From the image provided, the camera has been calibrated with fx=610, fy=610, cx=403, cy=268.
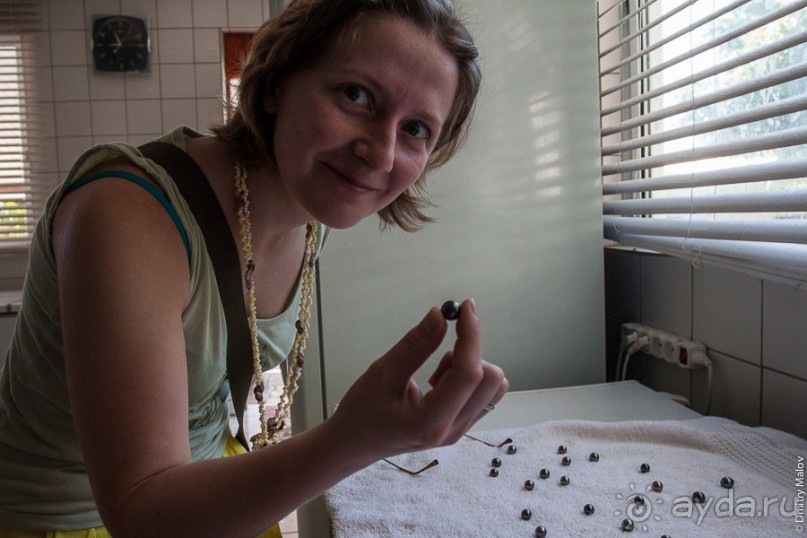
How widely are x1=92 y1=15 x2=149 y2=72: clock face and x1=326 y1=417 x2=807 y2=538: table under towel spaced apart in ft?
8.97

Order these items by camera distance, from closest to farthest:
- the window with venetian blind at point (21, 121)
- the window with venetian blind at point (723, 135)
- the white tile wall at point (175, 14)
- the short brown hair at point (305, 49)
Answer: the short brown hair at point (305, 49) → the window with venetian blind at point (723, 135) → the window with venetian blind at point (21, 121) → the white tile wall at point (175, 14)

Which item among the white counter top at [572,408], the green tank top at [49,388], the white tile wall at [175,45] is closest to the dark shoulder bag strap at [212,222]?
the green tank top at [49,388]

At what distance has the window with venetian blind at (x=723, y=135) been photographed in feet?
2.85

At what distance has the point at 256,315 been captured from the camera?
0.79 meters

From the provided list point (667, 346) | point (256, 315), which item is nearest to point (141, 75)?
point (256, 315)

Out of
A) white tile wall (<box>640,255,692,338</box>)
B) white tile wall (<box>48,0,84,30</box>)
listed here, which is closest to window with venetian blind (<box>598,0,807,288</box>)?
white tile wall (<box>640,255,692,338</box>)

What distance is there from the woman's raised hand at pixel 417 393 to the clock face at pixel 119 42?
2.98m

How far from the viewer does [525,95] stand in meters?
1.23

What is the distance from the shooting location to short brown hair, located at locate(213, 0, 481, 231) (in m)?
0.64

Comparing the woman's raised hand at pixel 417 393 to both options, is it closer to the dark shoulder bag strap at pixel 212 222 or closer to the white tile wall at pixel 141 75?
the dark shoulder bag strap at pixel 212 222

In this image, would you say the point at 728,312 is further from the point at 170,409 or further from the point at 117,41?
the point at 117,41

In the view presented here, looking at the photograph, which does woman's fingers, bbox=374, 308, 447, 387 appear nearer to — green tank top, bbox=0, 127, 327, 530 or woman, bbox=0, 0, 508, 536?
woman, bbox=0, 0, 508, 536

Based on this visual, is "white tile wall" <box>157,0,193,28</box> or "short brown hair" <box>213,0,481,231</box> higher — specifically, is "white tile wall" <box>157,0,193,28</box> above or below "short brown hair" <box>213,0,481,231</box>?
above

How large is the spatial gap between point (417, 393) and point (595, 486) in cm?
46
